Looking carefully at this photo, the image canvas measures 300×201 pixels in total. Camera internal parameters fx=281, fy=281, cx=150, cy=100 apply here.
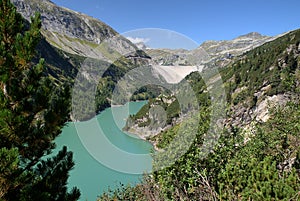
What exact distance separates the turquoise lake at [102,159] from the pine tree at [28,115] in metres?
0.63

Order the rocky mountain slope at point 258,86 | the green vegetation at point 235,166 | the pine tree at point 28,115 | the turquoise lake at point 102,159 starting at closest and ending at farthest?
the pine tree at point 28,115 < the green vegetation at point 235,166 < the turquoise lake at point 102,159 < the rocky mountain slope at point 258,86

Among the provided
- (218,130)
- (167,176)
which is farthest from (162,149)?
(218,130)

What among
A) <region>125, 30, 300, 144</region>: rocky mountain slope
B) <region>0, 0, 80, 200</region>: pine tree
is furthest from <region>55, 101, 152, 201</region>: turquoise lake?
<region>125, 30, 300, 144</region>: rocky mountain slope

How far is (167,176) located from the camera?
10938 millimetres

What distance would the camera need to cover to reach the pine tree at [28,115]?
20.1 feet

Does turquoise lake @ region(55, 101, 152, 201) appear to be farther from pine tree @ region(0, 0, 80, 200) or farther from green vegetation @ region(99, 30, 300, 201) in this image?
green vegetation @ region(99, 30, 300, 201)

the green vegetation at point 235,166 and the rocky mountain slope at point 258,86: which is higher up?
the rocky mountain slope at point 258,86

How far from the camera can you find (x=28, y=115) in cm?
702

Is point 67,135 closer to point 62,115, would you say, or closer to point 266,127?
point 266,127

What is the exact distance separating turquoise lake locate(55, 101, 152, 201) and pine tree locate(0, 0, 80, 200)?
628 millimetres

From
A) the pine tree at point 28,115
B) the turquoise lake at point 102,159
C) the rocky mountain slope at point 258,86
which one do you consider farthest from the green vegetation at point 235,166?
the rocky mountain slope at point 258,86

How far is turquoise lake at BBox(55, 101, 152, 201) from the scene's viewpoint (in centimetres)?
1556

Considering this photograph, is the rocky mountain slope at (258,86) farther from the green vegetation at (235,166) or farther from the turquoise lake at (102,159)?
the green vegetation at (235,166)

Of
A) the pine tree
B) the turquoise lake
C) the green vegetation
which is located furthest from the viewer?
the turquoise lake
